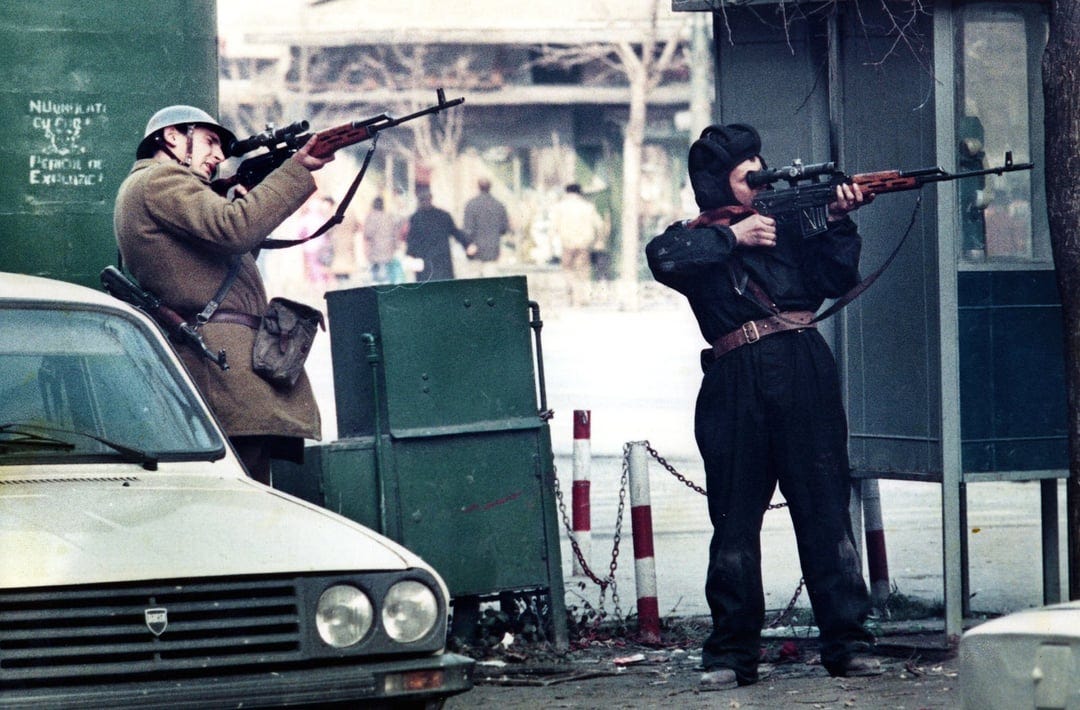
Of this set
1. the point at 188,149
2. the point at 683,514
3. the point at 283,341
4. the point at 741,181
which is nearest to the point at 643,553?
the point at 741,181

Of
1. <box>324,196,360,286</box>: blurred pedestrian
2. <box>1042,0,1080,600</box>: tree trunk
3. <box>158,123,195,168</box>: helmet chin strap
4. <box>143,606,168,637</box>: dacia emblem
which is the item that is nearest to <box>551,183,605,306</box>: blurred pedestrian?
<box>324,196,360,286</box>: blurred pedestrian

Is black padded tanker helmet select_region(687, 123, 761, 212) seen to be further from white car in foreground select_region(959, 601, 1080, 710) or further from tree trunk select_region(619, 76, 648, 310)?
→ tree trunk select_region(619, 76, 648, 310)

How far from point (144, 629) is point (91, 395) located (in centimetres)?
125

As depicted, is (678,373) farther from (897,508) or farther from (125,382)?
(125,382)

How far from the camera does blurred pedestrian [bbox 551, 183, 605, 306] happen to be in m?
36.9

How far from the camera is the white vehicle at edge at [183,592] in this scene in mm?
4301

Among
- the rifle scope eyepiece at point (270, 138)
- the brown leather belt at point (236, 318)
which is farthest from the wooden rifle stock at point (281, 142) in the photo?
the brown leather belt at point (236, 318)

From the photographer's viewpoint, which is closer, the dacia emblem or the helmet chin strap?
the dacia emblem

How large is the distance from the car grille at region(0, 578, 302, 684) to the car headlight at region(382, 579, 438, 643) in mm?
231

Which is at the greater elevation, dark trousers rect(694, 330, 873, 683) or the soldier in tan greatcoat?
the soldier in tan greatcoat

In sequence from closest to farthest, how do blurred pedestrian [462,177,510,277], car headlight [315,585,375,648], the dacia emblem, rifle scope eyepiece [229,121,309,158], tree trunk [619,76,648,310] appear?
the dacia emblem < car headlight [315,585,375,648] < rifle scope eyepiece [229,121,309,158] < blurred pedestrian [462,177,510,277] < tree trunk [619,76,648,310]

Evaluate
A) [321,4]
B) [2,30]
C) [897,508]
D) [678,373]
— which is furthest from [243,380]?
[321,4]

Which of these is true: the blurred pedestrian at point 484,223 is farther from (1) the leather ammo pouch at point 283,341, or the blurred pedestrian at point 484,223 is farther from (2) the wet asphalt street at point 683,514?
(1) the leather ammo pouch at point 283,341

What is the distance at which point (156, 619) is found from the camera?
4371 mm
